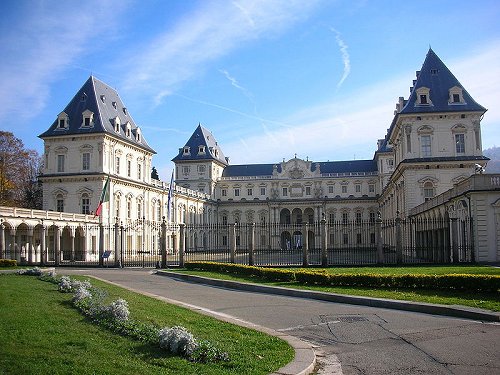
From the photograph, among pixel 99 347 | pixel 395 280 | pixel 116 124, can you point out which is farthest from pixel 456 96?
pixel 99 347

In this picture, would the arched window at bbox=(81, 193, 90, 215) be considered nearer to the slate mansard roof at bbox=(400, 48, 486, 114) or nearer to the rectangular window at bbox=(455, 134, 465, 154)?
the slate mansard roof at bbox=(400, 48, 486, 114)

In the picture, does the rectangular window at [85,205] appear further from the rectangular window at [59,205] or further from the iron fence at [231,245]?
the iron fence at [231,245]

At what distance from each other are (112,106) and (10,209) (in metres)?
22.8

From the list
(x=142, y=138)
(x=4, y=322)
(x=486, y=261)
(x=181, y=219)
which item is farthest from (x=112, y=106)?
(x=4, y=322)

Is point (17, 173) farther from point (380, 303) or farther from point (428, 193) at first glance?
point (380, 303)

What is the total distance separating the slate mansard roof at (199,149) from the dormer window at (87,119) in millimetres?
39722

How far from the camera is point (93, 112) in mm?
53219

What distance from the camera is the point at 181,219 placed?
73.9m

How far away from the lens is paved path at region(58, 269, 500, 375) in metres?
7.90

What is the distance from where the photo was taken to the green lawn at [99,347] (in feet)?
21.5

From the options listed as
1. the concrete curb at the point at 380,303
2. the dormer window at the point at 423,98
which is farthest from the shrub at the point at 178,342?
the dormer window at the point at 423,98

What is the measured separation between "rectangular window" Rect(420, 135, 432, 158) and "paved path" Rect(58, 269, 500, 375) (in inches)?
1257

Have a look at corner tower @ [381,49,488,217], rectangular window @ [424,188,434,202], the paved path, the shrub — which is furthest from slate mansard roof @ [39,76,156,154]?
the shrub

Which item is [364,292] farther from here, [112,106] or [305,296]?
[112,106]
